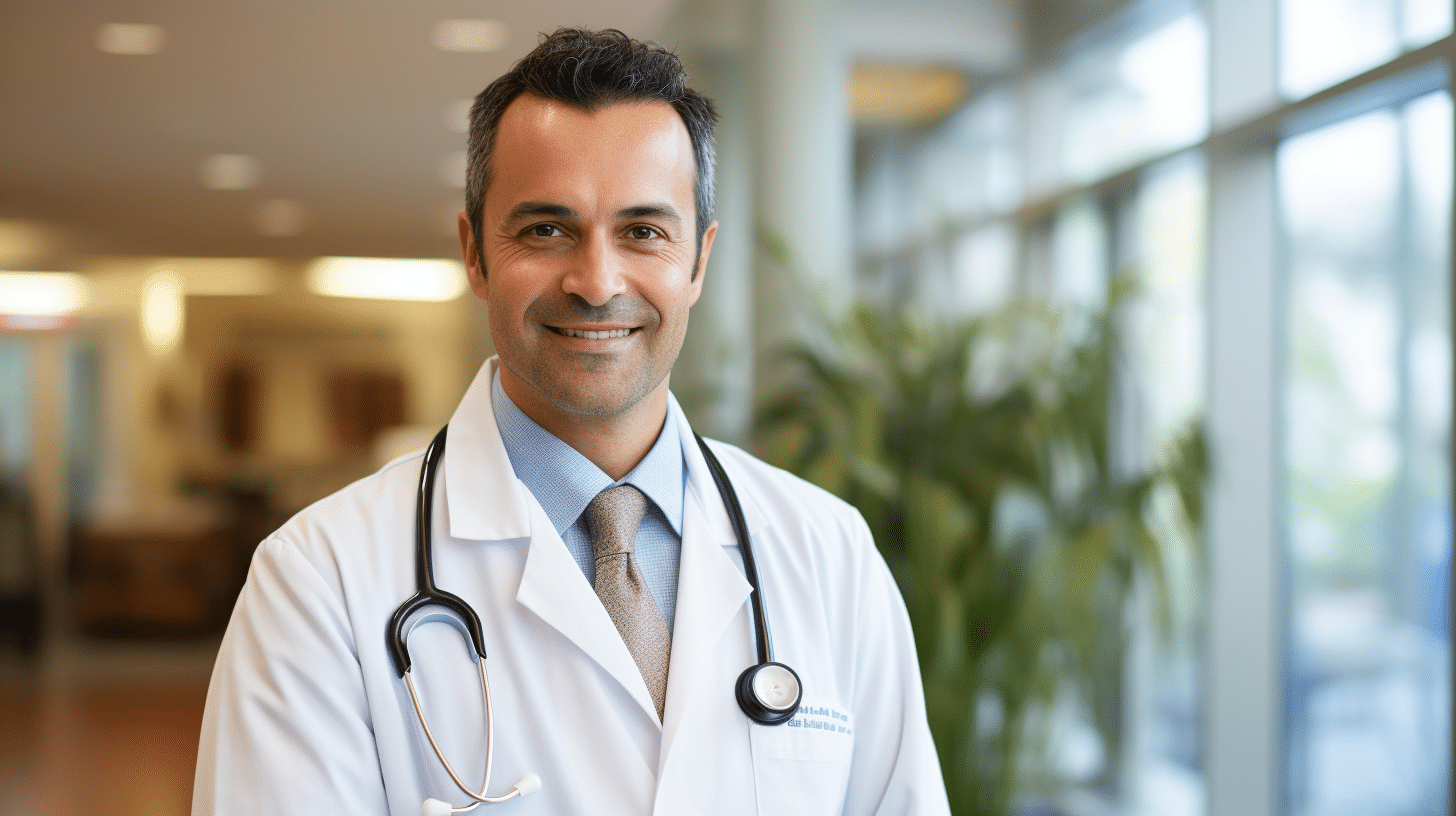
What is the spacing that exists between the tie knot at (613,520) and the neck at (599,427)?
3cm

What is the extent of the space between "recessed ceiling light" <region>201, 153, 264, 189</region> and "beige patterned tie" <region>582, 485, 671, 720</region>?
17.9ft

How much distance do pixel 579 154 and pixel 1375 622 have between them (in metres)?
2.44

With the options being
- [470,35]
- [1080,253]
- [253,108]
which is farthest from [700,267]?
[253,108]

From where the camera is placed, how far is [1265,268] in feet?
9.44

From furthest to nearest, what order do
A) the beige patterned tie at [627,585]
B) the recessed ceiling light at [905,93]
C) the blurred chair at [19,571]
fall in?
the blurred chair at [19,571]
the recessed ceiling light at [905,93]
the beige patterned tie at [627,585]

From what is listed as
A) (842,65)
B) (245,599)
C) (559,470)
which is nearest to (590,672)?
(559,470)

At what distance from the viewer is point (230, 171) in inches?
242

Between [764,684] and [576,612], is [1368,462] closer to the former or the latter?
[764,684]

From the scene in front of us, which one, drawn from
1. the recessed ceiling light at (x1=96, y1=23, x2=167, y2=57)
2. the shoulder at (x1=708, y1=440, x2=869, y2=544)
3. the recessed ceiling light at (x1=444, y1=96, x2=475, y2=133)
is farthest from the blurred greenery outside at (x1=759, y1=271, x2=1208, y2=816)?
the recessed ceiling light at (x1=96, y1=23, x2=167, y2=57)

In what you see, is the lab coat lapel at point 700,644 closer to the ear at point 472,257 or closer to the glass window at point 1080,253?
the ear at point 472,257

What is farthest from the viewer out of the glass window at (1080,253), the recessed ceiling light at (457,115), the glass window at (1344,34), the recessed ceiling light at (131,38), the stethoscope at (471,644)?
the recessed ceiling light at (457,115)

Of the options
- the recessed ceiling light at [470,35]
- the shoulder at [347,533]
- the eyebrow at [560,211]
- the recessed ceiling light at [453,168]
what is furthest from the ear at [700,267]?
the recessed ceiling light at [453,168]

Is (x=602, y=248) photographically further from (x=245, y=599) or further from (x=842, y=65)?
(x=842, y=65)

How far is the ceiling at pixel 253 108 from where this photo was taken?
3.84m
